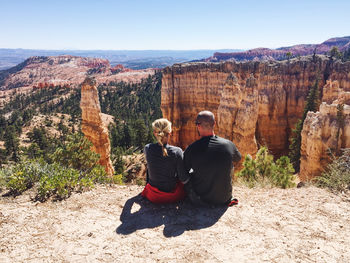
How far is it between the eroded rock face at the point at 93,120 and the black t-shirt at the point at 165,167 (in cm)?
1471

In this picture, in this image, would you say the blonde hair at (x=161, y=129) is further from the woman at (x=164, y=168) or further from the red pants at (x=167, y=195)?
the red pants at (x=167, y=195)

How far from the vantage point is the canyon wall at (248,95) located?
19359 millimetres

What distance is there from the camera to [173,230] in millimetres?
4340

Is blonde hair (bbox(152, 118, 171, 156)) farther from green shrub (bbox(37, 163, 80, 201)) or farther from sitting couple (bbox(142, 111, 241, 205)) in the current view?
green shrub (bbox(37, 163, 80, 201))

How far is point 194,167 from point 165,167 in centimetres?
60

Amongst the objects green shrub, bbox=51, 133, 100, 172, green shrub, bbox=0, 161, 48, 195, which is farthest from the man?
green shrub, bbox=51, 133, 100, 172

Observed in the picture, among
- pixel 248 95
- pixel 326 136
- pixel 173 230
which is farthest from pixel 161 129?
pixel 248 95

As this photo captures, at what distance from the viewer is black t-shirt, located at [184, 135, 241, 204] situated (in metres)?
4.50

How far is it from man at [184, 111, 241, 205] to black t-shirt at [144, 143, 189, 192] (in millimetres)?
171

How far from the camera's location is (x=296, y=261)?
354 centimetres

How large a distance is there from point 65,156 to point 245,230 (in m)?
11.2

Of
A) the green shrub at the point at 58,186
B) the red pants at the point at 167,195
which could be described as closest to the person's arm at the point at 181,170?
the red pants at the point at 167,195

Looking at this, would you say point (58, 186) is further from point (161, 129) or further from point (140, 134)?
point (140, 134)

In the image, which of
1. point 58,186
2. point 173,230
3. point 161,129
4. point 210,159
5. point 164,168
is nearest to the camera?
point 173,230
